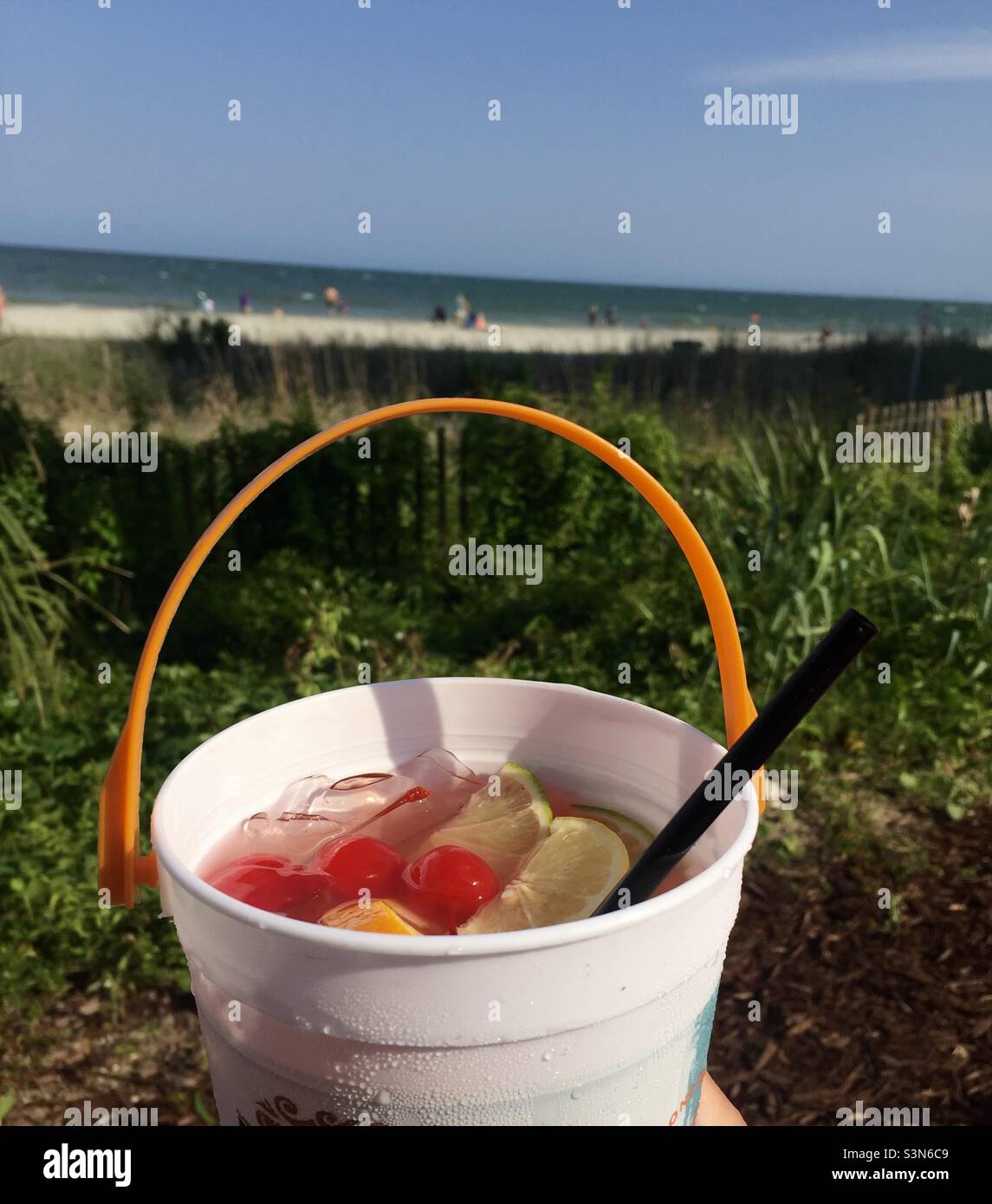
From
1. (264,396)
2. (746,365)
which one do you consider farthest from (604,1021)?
(746,365)

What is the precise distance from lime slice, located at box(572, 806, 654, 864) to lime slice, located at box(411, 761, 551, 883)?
0.06 metres

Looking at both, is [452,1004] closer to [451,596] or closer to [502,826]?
[502,826]

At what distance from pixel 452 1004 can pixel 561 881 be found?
0.27 meters

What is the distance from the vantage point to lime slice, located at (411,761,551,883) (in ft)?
3.46

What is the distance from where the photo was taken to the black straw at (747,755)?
821mm

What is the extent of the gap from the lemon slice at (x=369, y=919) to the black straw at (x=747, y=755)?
20 cm

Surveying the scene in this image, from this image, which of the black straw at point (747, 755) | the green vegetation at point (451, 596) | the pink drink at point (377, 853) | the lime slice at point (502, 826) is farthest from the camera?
the green vegetation at point (451, 596)

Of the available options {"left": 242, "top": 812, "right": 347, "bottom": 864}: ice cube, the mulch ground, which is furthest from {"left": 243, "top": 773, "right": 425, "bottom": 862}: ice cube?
the mulch ground

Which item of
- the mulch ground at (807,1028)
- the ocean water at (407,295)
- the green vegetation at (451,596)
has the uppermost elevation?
the ocean water at (407,295)

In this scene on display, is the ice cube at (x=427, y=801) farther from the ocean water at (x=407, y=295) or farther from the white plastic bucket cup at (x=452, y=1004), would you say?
the ocean water at (x=407, y=295)

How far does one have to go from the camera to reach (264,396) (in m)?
6.75

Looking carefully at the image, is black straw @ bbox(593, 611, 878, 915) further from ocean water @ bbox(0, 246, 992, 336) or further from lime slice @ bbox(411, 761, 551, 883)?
ocean water @ bbox(0, 246, 992, 336)

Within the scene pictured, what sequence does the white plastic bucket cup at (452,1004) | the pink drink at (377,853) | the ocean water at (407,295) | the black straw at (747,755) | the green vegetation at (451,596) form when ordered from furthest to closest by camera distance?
1. the ocean water at (407,295)
2. the green vegetation at (451,596)
3. the pink drink at (377,853)
4. the black straw at (747,755)
5. the white plastic bucket cup at (452,1004)

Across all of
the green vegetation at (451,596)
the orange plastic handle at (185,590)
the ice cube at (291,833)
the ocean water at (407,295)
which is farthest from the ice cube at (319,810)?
the ocean water at (407,295)
